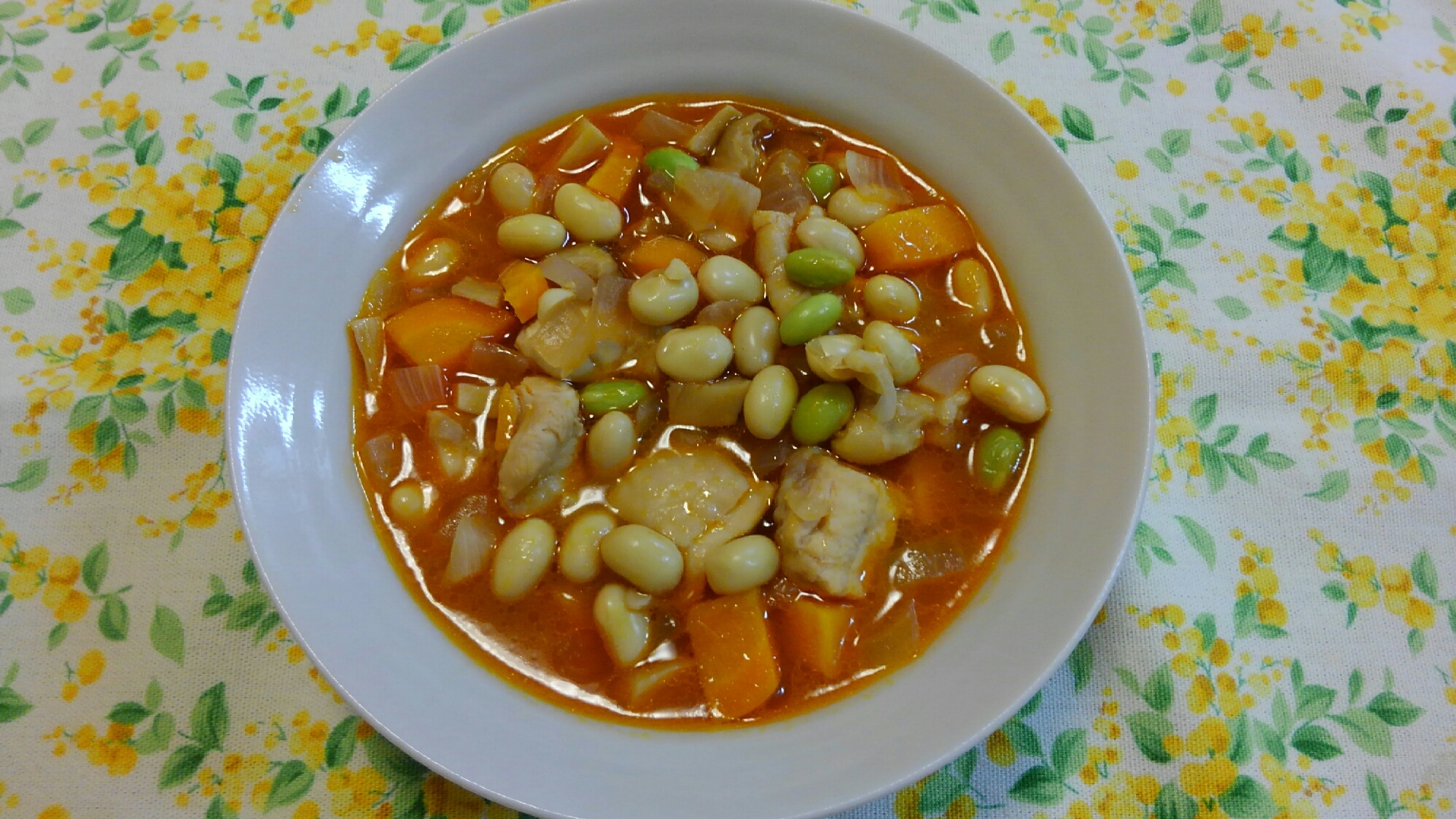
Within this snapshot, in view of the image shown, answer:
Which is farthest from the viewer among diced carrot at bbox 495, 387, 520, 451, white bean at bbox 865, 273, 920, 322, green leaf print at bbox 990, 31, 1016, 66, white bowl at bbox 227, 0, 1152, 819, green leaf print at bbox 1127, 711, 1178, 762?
green leaf print at bbox 990, 31, 1016, 66

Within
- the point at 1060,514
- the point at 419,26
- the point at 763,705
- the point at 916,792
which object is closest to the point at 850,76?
the point at 1060,514

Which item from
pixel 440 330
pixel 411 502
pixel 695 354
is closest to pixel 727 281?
pixel 695 354

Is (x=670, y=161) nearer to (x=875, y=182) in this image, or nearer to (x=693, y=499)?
(x=875, y=182)

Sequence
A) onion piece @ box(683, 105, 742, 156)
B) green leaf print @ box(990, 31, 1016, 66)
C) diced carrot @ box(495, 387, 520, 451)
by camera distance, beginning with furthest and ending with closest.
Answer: green leaf print @ box(990, 31, 1016, 66) → onion piece @ box(683, 105, 742, 156) → diced carrot @ box(495, 387, 520, 451)

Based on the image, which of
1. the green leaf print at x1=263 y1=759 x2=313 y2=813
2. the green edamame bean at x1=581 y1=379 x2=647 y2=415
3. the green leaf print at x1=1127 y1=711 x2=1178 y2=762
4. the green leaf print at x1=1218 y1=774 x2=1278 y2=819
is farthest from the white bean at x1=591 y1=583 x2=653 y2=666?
the green leaf print at x1=1218 y1=774 x2=1278 y2=819

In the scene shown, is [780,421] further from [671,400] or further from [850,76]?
[850,76]

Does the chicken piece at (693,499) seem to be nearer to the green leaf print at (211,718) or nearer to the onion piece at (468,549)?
the onion piece at (468,549)

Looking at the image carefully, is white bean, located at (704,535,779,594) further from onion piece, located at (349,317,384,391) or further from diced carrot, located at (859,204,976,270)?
onion piece, located at (349,317,384,391)

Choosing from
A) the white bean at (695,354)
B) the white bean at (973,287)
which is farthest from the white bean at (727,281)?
the white bean at (973,287)
